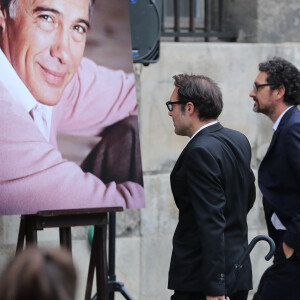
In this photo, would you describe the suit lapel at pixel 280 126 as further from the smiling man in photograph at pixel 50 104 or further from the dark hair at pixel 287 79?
the smiling man in photograph at pixel 50 104

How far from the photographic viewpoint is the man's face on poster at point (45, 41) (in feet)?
14.6

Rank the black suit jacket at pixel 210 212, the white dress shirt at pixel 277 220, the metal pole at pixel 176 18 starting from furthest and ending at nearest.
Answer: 1. the metal pole at pixel 176 18
2. the white dress shirt at pixel 277 220
3. the black suit jacket at pixel 210 212

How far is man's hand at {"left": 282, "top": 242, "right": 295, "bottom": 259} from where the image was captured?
13.0 ft

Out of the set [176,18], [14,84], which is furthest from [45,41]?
[176,18]

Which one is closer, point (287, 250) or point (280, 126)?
point (287, 250)

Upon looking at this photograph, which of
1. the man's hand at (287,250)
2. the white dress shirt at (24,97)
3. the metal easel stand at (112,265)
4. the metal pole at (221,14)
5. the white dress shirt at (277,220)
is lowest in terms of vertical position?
the metal easel stand at (112,265)

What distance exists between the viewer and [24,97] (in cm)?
445

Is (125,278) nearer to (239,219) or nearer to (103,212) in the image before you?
(103,212)

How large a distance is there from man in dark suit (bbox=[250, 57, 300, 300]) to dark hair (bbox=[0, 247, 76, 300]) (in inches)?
99.1

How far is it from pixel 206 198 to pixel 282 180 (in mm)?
687

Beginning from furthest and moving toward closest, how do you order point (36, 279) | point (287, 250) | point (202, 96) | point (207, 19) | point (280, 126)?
point (207, 19)
point (280, 126)
point (287, 250)
point (202, 96)
point (36, 279)

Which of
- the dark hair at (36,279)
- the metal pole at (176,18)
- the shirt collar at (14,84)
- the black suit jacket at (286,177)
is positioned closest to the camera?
the dark hair at (36,279)

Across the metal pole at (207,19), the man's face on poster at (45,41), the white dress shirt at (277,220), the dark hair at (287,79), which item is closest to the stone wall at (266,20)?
the metal pole at (207,19)

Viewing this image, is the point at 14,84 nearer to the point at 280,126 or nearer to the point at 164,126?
the point at 280,126
